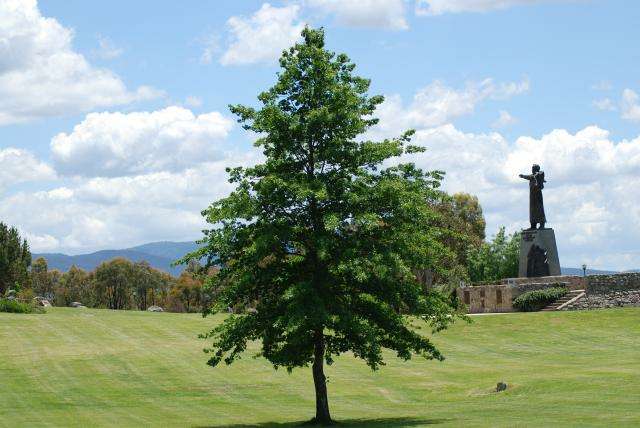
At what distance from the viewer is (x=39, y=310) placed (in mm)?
79375

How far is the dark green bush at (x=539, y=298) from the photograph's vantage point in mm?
66875

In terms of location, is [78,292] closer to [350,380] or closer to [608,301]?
[608,301]

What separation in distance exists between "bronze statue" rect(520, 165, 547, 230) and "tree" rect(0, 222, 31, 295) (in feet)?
202

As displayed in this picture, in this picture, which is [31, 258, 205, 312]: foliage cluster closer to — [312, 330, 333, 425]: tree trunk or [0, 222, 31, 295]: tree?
[0, 222, 31, 295]: tree

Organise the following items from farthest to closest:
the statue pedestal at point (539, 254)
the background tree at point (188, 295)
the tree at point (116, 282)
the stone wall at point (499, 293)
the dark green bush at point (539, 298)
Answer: the tree at point (116, 282) → the background tree at point (188, 295) → the statue pedestal at point (539, 254) → the stone wall at point (499, 293) → the dark green bush at point (539, 298)

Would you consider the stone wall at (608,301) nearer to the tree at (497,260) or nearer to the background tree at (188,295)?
the tree at (497,260)

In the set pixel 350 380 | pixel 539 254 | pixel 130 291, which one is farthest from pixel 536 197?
pixel 130 291

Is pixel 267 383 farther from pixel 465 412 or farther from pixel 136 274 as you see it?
pixel 136 274

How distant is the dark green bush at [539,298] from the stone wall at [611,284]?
6.21 ft

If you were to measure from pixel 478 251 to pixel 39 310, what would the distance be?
179 feet

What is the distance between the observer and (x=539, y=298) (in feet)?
220

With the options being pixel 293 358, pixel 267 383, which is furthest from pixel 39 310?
pixel 293 358

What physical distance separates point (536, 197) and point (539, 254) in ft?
13.5

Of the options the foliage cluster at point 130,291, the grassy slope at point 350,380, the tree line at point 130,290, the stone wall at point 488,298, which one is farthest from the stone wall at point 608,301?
the foliage cluster at point 130,291
